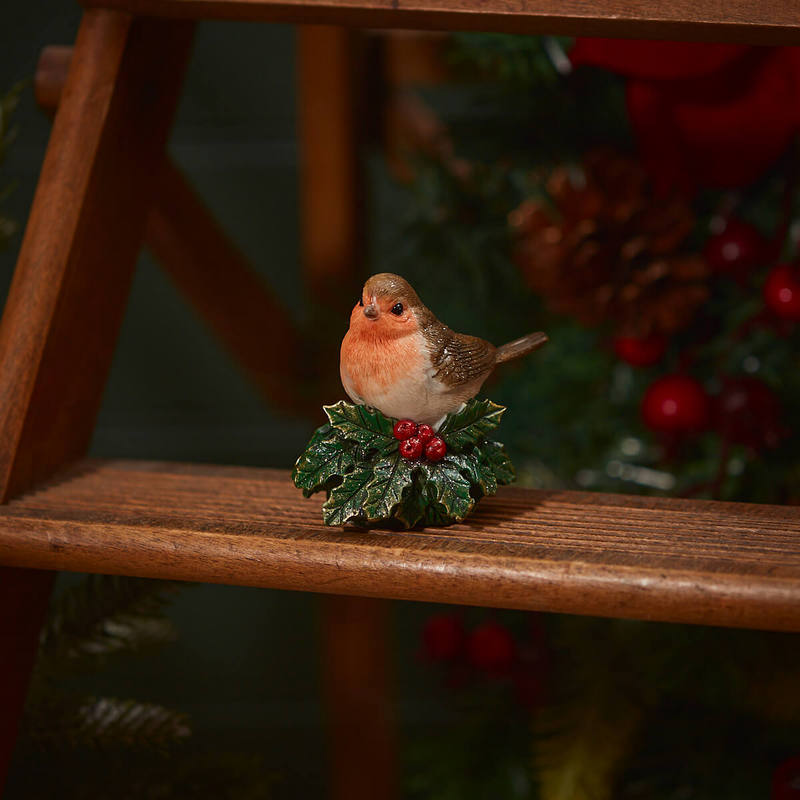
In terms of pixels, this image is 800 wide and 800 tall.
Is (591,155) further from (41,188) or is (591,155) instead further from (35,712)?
(35,712)

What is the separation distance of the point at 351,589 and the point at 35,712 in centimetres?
28

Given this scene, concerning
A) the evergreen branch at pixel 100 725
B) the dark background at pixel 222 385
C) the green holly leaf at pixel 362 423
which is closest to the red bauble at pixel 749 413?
the green holly leaf at pixel 362 423

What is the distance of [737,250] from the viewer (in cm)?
59

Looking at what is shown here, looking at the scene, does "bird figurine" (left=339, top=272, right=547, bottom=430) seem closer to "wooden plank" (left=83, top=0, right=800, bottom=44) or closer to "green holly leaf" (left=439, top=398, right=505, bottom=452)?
"green holly leaf" (left=439, top=398, right=505, bottom=452)

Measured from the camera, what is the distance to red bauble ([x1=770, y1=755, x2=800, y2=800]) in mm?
538

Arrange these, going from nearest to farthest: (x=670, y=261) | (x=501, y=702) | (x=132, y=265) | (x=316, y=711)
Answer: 1. (x=132, y=265)
2. (x=670, y=261)
3. (x=501, y=702)
4. (x=316, y=711)

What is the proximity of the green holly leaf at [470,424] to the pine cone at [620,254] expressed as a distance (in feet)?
0.71

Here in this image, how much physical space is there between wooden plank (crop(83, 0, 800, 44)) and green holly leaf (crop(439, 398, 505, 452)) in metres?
0.18

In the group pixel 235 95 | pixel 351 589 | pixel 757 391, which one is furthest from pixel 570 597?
pixel 235 95

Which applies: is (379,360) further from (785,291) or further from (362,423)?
(785,291)

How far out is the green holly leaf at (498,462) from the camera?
1.38ft

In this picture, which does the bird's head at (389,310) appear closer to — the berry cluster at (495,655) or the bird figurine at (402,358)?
the bird figurine at (402,358)

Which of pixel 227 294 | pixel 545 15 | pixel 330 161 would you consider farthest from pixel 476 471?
pixel 330 161

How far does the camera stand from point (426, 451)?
41 centimetres
